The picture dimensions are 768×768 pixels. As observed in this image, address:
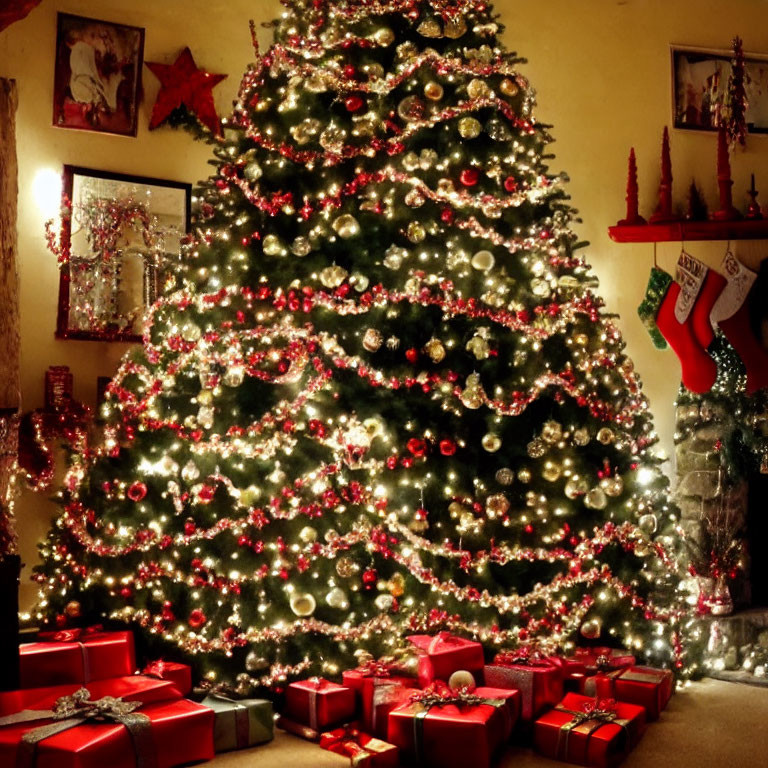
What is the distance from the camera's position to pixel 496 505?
328 cm

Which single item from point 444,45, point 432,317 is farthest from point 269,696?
point 444,45

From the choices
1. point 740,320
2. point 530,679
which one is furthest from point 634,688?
point 740,320

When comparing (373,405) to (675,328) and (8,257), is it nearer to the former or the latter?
(8,257)

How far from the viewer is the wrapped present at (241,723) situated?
9.40 feet

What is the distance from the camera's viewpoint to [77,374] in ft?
13.6

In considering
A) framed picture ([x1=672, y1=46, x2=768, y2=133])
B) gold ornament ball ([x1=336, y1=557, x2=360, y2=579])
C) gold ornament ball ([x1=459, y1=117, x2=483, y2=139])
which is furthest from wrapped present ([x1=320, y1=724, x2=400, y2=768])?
framed picture ([x1=672, y1=46, x2=768, y2=133])

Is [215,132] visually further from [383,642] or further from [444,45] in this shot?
[383,642]

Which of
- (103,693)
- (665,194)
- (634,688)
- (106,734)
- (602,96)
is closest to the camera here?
(106,734)

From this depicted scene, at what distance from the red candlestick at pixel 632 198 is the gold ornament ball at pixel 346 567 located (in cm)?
228

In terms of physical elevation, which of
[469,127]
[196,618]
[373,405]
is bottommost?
[196,618]

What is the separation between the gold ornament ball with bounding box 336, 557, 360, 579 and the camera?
3221 mm

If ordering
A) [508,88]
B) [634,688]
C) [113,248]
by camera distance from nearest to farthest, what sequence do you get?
[634,688], [508,88], [113,248]

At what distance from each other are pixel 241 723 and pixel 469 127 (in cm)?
222

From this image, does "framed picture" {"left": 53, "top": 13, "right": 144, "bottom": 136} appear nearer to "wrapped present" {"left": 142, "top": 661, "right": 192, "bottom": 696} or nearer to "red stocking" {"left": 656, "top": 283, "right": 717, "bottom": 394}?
"wrapped present" {"left": 142, "top": 661, "right": 192, "bottom": 696}
